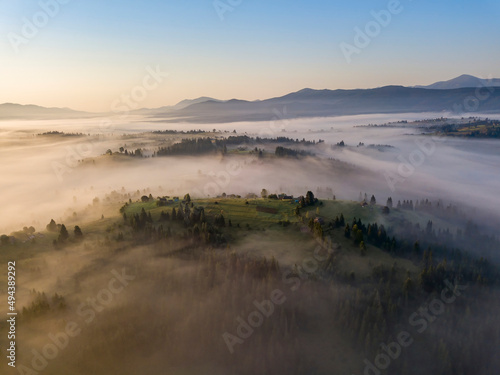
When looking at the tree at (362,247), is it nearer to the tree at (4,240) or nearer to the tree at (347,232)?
the tree at (347,232)

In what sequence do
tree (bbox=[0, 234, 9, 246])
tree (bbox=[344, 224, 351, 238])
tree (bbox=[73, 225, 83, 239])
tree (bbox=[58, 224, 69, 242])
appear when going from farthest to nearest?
tree (bbox=[344, 224, 351, 238]) → tree (bbox=[73, 225, 83, 239]) → tree (bbox=[58, 224, 69, 242]) → tree (bbox=[0, 234, 9, 246])

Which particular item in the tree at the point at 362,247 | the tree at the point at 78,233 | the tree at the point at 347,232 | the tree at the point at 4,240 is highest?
the tree at the point at 4,240

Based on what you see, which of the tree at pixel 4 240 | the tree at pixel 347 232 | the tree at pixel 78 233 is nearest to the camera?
the tree at pixel 4 240

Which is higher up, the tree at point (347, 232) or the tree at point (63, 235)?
the tree at point (63, 235)

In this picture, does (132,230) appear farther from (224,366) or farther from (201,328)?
(224,366)

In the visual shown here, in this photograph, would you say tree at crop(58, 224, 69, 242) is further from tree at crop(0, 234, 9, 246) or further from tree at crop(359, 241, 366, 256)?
tree at crop(359, 241, 366, 256)

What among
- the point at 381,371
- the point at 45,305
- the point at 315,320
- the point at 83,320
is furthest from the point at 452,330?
the point at 45,305

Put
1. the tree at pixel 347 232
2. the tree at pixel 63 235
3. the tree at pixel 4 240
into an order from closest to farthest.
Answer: the tree at pixel 4 240 < the tree at pixel 63 235 < the tree at pixel 347 232

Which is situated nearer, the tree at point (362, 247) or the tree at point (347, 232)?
the tree at point (362, 247)

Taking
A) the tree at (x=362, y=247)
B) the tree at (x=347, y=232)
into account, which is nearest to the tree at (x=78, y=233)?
the tree at (x=347, y=232)

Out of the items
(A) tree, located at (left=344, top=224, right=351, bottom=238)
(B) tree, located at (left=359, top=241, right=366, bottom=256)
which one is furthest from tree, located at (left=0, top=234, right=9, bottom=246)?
(B) tree, located at (left=359, top=241, right=366, bottom=256)

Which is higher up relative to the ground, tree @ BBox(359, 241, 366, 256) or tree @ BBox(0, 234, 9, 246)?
tree @ BBox(0, 234, 9, 246)
